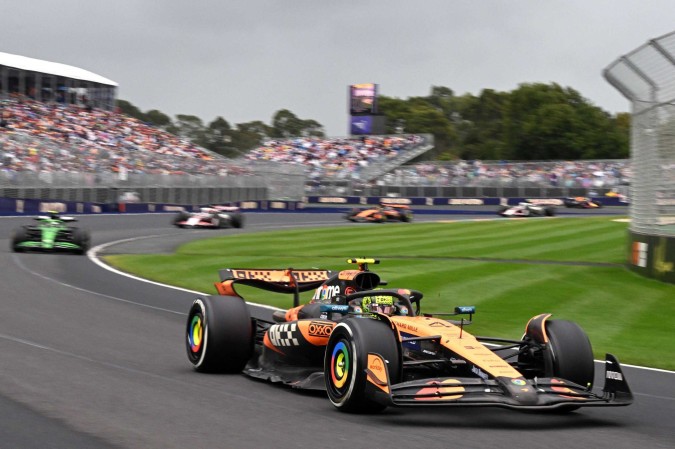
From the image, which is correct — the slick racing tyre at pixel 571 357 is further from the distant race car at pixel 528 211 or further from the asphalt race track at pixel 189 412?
the distant race car at pixel 528 211

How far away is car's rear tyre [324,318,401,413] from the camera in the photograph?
7.34 metres

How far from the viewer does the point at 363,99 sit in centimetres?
9000

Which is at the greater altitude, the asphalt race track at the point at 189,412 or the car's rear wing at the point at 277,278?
the car's rear wing at the point at 277,278

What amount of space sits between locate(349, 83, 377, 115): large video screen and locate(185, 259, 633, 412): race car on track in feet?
262

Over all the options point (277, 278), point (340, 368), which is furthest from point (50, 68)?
point (340, 368)

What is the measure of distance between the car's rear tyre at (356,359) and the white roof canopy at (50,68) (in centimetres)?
5625

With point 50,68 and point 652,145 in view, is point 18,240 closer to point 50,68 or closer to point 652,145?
point 652,145

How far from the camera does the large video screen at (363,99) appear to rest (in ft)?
292

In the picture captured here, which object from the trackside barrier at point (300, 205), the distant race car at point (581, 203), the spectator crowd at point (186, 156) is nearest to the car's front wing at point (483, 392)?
the trackside barrier at point (300, 205)

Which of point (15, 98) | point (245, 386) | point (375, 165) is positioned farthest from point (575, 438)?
point (375, 165)

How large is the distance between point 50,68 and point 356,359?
202ft

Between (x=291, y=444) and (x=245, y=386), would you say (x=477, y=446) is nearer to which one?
(x=291, y=444)

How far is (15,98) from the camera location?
5656 centimetres

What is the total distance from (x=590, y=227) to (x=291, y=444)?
3281cm
